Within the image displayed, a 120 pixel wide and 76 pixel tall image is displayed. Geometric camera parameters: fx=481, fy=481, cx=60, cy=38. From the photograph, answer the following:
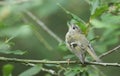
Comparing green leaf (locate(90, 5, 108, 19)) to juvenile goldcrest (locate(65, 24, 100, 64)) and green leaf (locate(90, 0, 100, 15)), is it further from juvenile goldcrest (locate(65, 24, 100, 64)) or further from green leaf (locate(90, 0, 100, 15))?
Result: juvenile goldcrest (locate(65, 24, 100, 64))

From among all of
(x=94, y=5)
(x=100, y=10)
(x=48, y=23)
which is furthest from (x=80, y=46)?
(x=48, y=23)

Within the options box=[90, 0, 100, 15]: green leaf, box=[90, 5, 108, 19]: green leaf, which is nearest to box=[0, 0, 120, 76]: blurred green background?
box=[90, 0, 100, 15]: green leaf

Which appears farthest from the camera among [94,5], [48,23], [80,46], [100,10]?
[48,23]

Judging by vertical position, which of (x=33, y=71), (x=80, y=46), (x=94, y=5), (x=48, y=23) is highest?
(x=48, y=23)

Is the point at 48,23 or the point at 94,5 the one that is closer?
the point at 94,5

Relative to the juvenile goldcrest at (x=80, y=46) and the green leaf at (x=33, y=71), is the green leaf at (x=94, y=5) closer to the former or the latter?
the juvenile goldcrest at (x=80, y=46)

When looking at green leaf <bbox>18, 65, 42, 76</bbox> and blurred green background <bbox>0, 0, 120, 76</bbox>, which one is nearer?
green leaf <bbox>18, 65, 42, 76</bbox>

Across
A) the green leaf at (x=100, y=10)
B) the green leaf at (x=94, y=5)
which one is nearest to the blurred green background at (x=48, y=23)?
the green leaf at (x=94, y=5)

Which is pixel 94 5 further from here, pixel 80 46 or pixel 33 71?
pixel 33 71

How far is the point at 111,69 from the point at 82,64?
7.40 feet

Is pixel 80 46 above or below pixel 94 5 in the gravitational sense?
below

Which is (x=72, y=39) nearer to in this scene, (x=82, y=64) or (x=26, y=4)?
(x=82, y=64)

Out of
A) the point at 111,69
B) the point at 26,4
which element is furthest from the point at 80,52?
the point at 111,69

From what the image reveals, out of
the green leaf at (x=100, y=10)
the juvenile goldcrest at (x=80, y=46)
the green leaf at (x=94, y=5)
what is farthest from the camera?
the juvenile goldcrest at (x=80, y=46)
